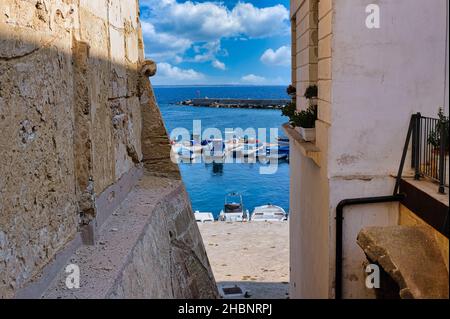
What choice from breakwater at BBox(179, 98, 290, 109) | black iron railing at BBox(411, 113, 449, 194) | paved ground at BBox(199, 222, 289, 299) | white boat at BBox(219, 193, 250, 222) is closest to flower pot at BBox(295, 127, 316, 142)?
black iron railing at BBox(411, 113, 449, 194)

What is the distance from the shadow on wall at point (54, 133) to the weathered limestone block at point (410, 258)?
2344 mm

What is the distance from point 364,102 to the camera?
19.5 ft

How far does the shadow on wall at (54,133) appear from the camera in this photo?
111 inches

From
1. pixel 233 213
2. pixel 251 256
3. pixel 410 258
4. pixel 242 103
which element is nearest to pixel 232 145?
pixel 233 213

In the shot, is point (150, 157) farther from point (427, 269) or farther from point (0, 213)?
point (0, 213)

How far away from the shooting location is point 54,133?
11.6 ft

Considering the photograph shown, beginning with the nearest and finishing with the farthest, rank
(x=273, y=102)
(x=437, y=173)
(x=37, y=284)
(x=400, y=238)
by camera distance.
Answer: (x=37, y=284) → (x=400, y=238) → (x=437, y=173) → (x=273, y=102)

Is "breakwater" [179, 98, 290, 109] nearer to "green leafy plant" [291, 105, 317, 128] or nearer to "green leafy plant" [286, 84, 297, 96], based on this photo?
"green leafy plant" [286, 84, 297, 96]

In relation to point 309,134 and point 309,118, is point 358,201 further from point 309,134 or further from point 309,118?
point 309,118

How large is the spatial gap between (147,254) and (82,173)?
940 mm

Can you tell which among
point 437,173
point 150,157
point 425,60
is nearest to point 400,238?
point 437,173

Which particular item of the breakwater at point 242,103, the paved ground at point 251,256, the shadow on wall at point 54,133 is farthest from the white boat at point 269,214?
the breakwater at point 242,103

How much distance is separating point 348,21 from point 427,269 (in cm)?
283

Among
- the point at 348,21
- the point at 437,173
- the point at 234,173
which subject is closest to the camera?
the point at 437,173
